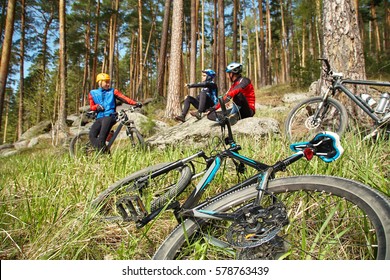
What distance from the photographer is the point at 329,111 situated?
3637 millimetres

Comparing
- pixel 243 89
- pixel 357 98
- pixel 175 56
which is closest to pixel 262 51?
pixel 175 56

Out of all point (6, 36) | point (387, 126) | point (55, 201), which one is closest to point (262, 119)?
point (387, 126)

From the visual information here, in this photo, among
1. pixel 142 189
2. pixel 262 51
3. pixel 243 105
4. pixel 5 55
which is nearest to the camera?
pixel 142 189

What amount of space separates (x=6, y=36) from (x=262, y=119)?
8558 mm

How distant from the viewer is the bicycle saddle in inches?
54.2

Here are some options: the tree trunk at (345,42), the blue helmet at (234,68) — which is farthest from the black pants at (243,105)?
the tree trunk at (345,42)

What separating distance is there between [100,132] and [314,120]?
3.51 m

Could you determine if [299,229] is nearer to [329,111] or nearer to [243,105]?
[329,111]

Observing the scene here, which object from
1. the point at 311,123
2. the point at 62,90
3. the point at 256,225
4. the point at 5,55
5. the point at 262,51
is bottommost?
the point at 256,225

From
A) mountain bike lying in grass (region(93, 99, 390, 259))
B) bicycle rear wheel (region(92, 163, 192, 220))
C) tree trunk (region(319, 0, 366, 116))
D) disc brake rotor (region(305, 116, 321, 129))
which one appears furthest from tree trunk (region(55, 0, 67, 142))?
mountain bike lying in grass (region(93, 99, 390, 259))

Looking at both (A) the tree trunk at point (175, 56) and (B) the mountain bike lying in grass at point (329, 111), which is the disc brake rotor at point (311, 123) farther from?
(A) the tree trunk at point (175, 56)

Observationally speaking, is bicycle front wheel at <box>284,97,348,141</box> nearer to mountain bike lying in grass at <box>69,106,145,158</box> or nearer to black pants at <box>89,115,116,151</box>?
mountain bike lying in grass at <box>69,106,145,158</box>

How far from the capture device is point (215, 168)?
1.78m
